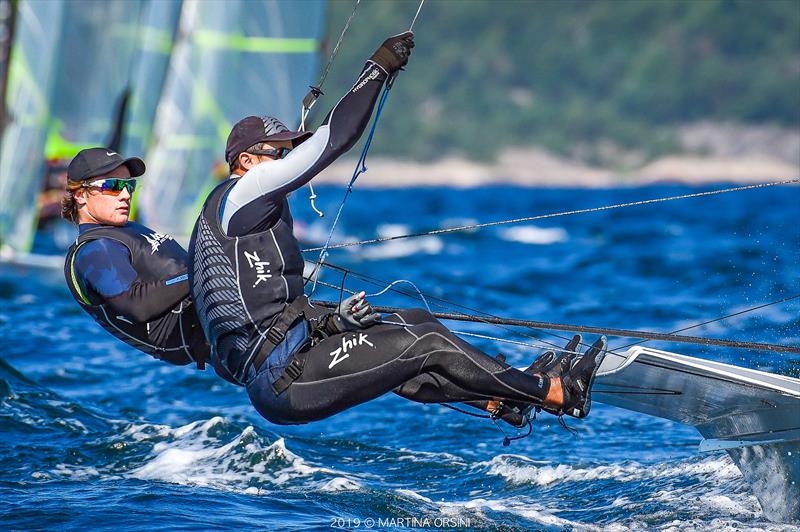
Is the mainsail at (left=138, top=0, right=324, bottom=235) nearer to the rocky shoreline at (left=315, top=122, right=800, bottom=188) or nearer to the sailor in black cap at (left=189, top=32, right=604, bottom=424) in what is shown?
the sailor in black cap at (left=189, top=32, right=604, bottom=424)

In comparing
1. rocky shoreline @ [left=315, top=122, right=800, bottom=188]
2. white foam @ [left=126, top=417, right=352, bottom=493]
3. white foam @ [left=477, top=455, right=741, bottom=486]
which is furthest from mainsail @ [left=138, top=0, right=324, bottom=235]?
rocky shoreline @ [left=315, top=122, right=800, bottom=188]

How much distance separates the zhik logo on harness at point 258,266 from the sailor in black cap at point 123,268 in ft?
1.70

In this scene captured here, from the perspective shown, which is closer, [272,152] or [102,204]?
[272,152]

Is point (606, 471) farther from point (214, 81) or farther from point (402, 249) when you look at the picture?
point (402, 249)

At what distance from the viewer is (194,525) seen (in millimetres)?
4316

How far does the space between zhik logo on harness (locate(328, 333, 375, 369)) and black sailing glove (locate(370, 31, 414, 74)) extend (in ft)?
2.98

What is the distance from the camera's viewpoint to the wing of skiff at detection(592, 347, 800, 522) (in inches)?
166

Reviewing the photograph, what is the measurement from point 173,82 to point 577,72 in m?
68.2

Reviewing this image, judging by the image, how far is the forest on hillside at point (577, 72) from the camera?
71.6 meters

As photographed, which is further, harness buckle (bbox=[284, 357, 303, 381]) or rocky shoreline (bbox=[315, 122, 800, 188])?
rocky shoreline (bbox=[315, 122, 800, 188])

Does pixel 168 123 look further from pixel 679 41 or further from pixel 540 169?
pixel 679 41

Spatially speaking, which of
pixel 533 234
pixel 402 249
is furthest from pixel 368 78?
pixel 533 234

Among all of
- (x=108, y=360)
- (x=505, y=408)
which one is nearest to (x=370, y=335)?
(x=505, y=408)

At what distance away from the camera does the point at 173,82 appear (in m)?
14.6
